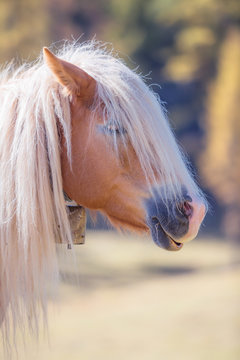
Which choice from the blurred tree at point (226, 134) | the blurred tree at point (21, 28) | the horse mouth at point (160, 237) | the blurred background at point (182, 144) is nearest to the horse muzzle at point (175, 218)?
the horse mouth at point (160, 237)

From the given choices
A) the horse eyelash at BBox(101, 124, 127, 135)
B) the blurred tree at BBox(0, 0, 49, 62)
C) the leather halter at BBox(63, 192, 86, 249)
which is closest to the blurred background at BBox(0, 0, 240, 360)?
the blurred tree at BBox(0, 0, 49, 62)

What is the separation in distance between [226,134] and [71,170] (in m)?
7.04

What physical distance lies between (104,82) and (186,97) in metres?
8.04

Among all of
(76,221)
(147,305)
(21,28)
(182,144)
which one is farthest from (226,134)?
(76,221)

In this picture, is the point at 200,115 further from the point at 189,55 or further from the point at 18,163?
the point at 18,163

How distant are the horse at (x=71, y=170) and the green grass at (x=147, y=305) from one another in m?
1.50

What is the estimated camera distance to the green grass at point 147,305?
15.2ft

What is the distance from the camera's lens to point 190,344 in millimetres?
4750

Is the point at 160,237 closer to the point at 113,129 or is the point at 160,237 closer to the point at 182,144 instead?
the point at 113,129

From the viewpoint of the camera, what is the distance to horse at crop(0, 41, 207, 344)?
1247mm

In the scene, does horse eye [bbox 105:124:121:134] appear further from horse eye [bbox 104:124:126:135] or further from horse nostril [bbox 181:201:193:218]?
horse nostril [bbox 181:201:193:218]

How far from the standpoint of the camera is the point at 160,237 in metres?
1.30

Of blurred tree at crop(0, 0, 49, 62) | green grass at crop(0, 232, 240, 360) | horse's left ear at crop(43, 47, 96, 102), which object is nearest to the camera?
horse's left ear at crop(43, 47, 96, 102)

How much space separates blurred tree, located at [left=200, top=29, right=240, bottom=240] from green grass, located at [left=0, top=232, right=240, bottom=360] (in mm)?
801
